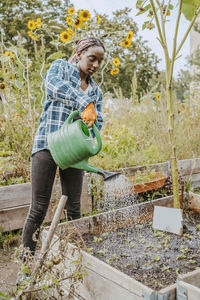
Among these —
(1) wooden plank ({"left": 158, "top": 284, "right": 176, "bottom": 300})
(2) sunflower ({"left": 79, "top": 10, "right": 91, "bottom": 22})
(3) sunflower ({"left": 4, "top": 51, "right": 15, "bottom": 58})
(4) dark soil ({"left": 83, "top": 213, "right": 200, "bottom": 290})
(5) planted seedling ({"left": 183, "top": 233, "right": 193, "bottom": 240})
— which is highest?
(2) sunflower ({"left": 79, "top": 10, "right": 91, "bottom": 22})

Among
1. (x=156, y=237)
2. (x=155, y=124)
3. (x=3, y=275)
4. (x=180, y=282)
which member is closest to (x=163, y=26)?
(x=156, y=237)

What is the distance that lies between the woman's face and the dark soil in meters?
1.00

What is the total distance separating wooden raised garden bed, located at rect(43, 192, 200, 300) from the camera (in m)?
1.25

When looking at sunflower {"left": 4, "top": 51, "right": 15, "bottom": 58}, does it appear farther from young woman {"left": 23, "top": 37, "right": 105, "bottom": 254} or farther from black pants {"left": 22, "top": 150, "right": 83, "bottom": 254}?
black pants {"left": 22, "top": 150, "right": 83, "bottom": 254}

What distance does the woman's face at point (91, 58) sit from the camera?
1702 millimetres

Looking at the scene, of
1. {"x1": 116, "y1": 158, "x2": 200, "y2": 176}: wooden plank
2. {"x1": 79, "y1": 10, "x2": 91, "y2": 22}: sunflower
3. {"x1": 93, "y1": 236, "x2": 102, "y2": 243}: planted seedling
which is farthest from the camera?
{"x1": 116, "y1": 158, "x2": 200, "y2": 176}: wooden plank

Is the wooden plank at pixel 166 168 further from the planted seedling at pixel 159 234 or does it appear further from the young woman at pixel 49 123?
the young woman at pixel 49 123

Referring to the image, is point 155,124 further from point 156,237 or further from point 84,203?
point 156,237

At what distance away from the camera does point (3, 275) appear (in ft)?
6.68

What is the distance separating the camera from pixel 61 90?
1582mm

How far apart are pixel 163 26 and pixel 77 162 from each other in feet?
3.69

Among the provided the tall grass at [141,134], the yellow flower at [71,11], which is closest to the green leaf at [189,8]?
the yellow flower at [71,11]

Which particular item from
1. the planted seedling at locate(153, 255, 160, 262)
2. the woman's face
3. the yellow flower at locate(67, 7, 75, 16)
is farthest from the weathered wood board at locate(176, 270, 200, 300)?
the yellow flower at locate(67, 7, 75, 16)

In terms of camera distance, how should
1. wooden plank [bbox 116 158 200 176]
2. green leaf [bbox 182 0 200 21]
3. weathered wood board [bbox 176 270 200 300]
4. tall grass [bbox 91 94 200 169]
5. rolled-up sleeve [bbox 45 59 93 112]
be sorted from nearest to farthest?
weathered wood board [bbox 176 270 200 300] < rolled-up sleeve [bbox 45 59 93 112] < green leaf [bbox 182 0 200 21] < wooden plank [bbox 116 158 200 176] < tall grass [bbox 91 94 200 169]
